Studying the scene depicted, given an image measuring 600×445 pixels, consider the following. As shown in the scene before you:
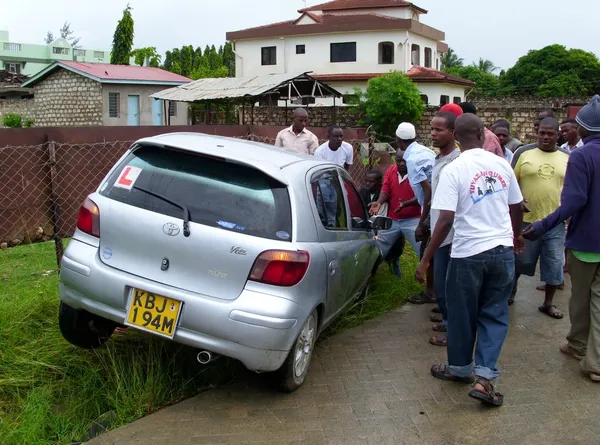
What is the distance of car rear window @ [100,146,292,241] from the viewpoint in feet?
13.0

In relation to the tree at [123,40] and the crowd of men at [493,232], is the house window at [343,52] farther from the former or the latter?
the crowd of men at [493,232]

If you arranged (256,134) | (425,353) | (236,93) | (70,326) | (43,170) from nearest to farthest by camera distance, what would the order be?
1. (70,326)
2. (425,353)
3. (43,170)
4. (256,134)
5. (236,93)

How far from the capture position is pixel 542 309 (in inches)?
252

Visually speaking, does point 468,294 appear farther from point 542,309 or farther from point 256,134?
point 256,134

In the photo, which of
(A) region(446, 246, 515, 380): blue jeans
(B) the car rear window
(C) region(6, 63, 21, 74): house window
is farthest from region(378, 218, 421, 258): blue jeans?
(C) region(6, 63, 21, 74): house window

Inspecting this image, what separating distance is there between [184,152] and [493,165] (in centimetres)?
200

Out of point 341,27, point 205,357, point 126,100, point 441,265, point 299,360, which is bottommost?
point 299,360

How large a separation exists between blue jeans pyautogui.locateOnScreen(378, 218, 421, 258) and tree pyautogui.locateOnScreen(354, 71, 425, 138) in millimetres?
25387

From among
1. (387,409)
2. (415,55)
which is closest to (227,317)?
(387,409)

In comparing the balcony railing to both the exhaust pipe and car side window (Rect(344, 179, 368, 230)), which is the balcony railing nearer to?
car side window (Rect(344, 179, 368, 230))

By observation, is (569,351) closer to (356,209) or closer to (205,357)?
(356,209)

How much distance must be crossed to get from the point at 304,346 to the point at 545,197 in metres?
3.16

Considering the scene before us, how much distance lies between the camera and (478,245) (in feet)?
13.4

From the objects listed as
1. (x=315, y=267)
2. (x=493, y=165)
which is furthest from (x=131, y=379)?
(x=493, y=165)
